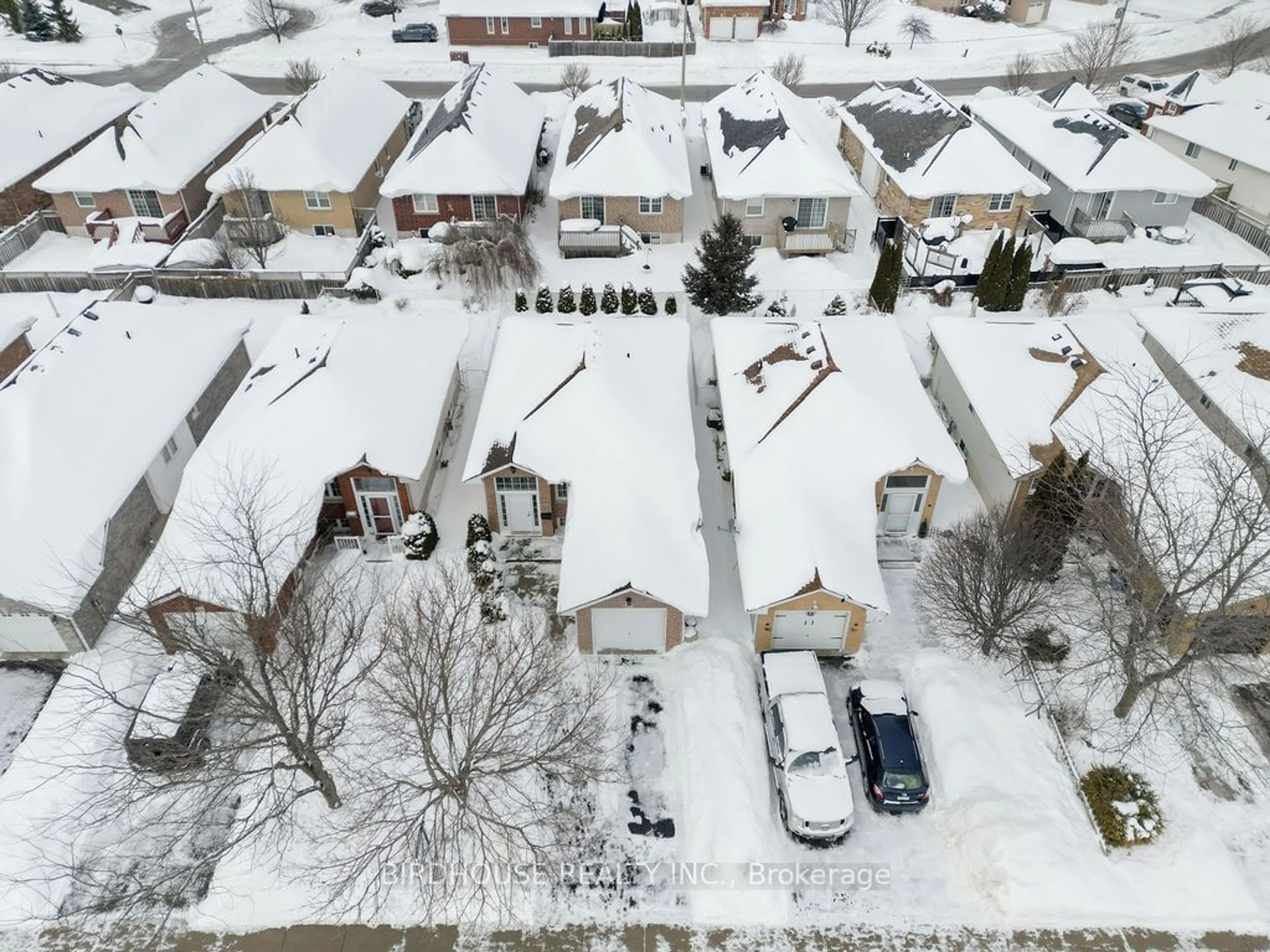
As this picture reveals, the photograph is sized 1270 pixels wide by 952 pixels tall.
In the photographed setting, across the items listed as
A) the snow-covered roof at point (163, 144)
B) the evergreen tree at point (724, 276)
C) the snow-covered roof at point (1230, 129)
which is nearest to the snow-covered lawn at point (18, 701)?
the evergreen tree at point (724, 276)

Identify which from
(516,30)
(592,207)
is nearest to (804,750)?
(592,207)

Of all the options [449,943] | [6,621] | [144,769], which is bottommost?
[449,943]

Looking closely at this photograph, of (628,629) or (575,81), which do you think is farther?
(575,81)

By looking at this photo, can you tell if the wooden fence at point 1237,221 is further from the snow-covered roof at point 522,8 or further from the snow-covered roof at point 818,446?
the snow-covered roof at point 522,8

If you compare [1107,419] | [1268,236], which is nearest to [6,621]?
[1107,419]

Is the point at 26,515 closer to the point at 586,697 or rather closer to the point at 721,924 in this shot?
the point at 586,697

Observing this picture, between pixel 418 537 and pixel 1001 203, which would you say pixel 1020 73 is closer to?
pixel 1001 203
